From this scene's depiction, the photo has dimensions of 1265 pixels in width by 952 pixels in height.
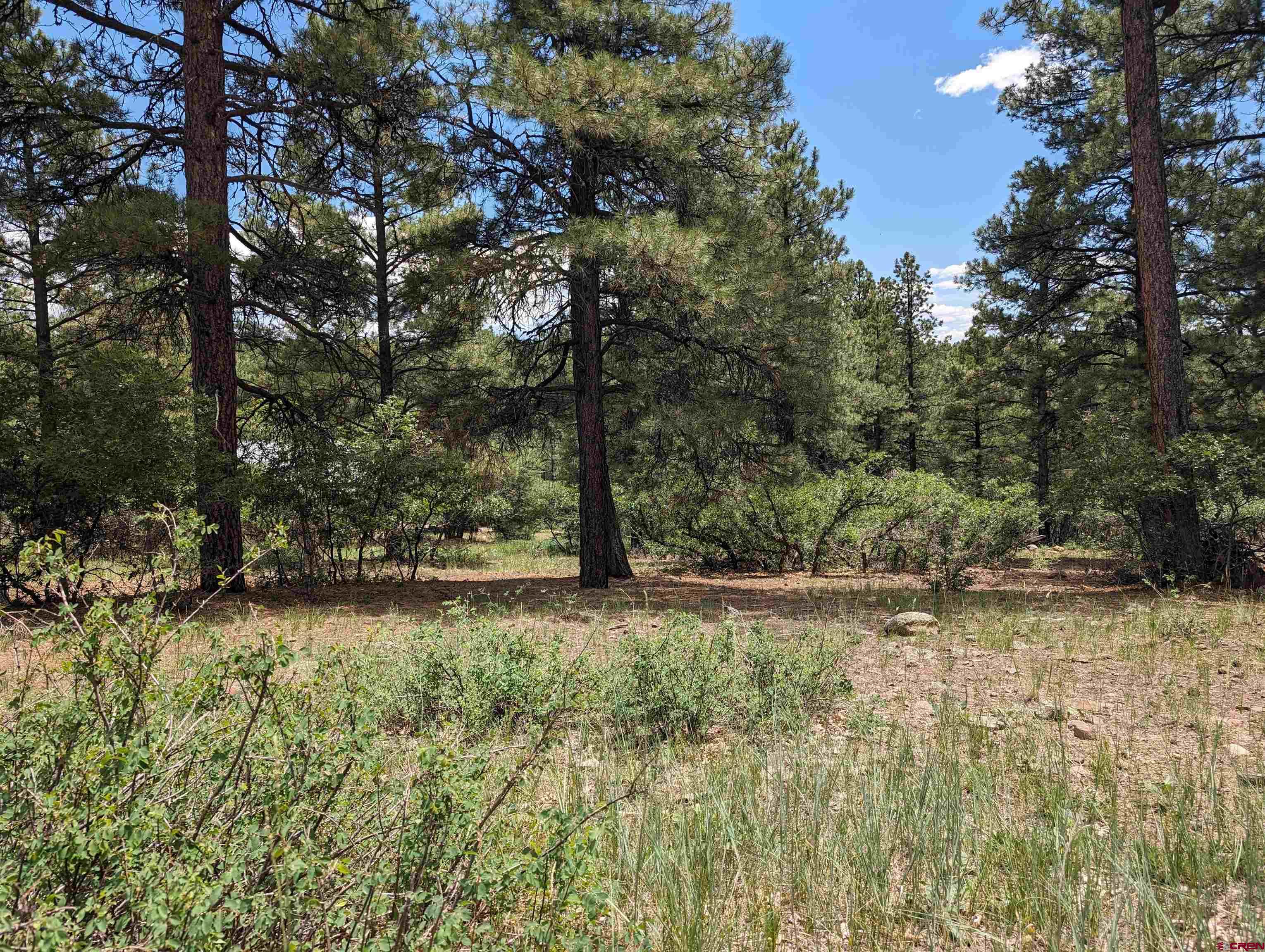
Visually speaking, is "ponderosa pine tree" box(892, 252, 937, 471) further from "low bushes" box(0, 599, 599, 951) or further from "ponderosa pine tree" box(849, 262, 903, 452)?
"low bushes" box(0, 599, 599, 951)

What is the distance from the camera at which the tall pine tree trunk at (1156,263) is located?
9.02m

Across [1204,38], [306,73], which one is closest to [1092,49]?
[1204,38]

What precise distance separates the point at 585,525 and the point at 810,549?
472 centimetres

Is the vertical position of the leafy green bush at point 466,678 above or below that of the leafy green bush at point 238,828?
below

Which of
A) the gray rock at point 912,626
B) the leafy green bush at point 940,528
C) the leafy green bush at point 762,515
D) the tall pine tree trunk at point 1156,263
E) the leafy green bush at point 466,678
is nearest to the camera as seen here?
the leafy green bush at point 466,678

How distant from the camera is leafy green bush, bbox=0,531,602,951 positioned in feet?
4.66

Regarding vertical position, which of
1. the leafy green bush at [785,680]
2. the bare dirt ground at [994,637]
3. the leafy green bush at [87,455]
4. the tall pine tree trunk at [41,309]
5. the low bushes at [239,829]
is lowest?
the bare dirt ground at [994,637]

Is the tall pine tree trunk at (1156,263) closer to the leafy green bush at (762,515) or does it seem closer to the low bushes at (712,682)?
the leafy green bush at (762,515)

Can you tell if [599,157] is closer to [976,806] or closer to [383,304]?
[383,304]

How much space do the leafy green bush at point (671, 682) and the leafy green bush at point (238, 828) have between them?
153cm

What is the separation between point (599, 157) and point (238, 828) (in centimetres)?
921

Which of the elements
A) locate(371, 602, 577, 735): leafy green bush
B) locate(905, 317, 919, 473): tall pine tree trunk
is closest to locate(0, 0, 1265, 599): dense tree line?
locate(371, 602, 577, 735): leafy green bush

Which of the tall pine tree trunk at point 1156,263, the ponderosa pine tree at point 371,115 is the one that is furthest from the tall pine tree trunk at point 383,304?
the tall pine tree trunk at point 1156,263

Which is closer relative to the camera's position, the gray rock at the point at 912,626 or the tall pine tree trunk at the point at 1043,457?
the gray rock at the point at 912,626
